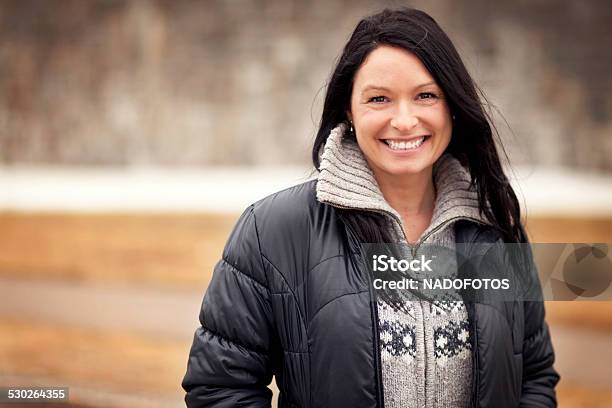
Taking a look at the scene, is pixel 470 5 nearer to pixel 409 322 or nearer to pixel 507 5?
pixel 507 5

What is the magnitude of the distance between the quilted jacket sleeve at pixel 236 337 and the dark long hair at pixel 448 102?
212 millimetres

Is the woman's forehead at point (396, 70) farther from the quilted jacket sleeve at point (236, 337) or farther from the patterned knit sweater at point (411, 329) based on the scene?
the quilted jacket sleeve at point (236, 337)

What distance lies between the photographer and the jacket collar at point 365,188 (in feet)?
4.69

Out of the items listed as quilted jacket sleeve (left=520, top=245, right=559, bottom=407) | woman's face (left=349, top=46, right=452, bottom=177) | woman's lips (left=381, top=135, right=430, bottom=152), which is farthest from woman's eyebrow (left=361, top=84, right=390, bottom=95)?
quilted jacket sleeve (left=520, top=245, right=559, bottom=407)

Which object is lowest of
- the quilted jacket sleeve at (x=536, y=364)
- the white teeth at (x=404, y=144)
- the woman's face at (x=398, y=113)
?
the quilted jacket sleeve at (x=536, y=364)

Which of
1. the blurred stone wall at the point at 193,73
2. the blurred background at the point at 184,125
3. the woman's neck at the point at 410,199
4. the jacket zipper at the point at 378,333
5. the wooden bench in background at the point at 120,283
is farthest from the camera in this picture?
the blurred stone wall at the point at 193,73

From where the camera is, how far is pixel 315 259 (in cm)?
139

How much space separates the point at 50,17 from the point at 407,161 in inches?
416

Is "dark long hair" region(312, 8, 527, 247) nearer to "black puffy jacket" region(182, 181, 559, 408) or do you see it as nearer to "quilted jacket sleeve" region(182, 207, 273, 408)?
"black puffy jacket" region(182, 181, 559, 408)

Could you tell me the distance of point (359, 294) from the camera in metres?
1.35

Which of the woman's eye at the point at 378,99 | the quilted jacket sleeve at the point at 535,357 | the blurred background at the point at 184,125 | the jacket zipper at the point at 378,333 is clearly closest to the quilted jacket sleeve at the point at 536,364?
the quilted jacket sleeve at the point at 535,357

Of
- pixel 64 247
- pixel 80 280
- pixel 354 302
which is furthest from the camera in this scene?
pixel 64 247

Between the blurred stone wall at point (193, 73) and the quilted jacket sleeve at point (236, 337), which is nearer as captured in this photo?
the quilted jacket sleeve at point (236, 337)

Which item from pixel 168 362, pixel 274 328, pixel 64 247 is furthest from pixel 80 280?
pixel 274 328
